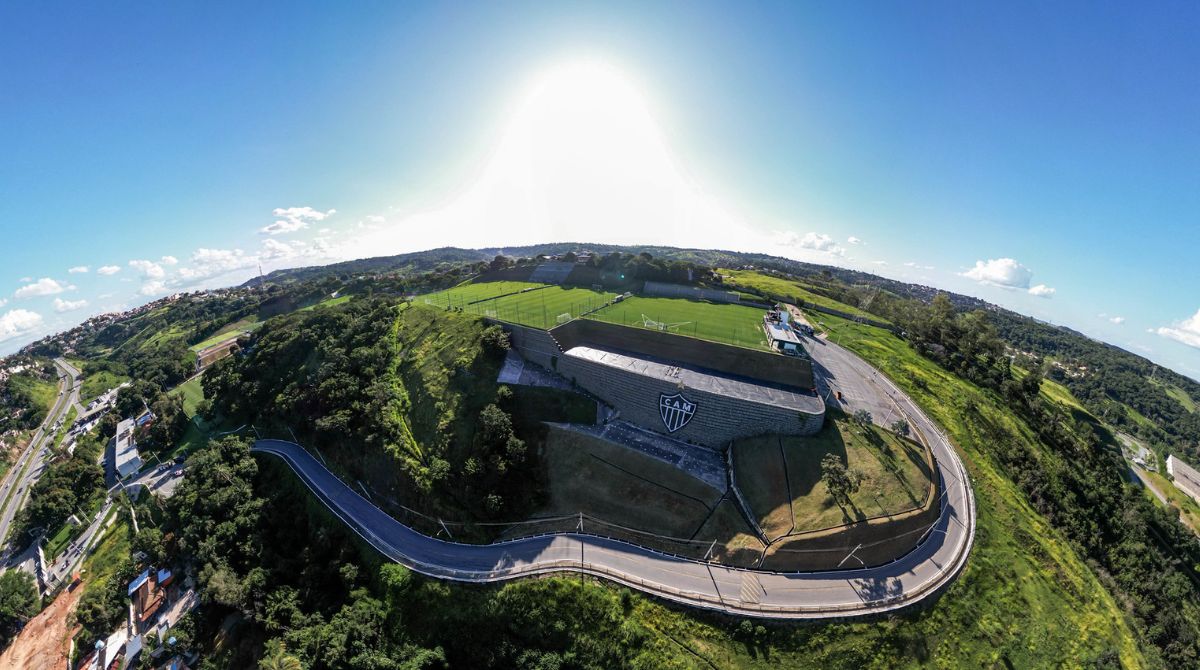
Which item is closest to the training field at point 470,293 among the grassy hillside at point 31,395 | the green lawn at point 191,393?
the green lawn at point 191,393

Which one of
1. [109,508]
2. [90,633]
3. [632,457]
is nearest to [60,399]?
[109,508]

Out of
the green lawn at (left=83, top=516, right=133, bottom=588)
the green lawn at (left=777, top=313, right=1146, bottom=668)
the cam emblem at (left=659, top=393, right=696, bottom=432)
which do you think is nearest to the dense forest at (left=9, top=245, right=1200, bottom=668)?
the green lawn at (left=777, top=313, right=1146, bottom=668)

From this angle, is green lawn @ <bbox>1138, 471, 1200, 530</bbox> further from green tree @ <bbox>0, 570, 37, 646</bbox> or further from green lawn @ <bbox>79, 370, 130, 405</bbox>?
green lawn @ <bbox>79, 370, 130, 405</bbox>

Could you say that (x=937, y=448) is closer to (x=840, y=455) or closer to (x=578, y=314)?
(x=840, y=455)

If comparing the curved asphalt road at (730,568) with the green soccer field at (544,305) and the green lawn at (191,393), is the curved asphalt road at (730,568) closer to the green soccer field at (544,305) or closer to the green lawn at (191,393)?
the green soccer field at (544,305)

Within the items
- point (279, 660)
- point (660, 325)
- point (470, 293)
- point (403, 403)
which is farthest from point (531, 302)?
point (279, 660)

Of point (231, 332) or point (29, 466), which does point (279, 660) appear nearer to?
point (29, 466)
